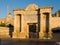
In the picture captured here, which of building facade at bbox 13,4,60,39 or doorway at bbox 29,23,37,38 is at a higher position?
building facade at bbox 13,4,60,39

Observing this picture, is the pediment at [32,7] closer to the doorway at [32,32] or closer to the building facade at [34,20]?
the building facade at [34,20]

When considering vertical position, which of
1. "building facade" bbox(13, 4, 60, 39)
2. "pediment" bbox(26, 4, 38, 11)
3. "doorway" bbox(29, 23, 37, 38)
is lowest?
"doorway" bbox(29, 23, 37, 38)

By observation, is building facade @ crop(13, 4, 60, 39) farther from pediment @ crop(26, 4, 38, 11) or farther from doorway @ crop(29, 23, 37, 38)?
doorway @ crop(29, 23, 37, 38)

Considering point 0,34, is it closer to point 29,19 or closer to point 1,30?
point 1,30

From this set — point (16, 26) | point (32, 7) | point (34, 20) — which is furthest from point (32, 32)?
point (32, 7)

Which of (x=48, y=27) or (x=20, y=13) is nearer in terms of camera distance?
(x=48, y=27)

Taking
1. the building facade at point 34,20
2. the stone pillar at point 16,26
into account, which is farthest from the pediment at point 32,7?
the stone pillar at point 16,26

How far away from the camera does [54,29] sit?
33.2 meters

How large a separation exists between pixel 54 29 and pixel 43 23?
163 inches

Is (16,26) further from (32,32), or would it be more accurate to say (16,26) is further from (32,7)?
(32,32)

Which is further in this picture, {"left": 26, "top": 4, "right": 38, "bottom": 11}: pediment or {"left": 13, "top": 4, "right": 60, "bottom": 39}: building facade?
{"left": 26, "top": 4, "right": 38, "bottom": 11}: pediment

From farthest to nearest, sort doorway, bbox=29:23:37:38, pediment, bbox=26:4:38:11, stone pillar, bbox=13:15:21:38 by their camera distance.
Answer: doorway, bbox=29:23:37:38 < stone pillar, bbox=13:15:21:38 < pediment, bbox=26:4:38:11

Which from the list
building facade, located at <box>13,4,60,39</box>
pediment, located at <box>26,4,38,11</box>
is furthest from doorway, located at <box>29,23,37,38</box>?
pediment, located at <box>26,4,38,11</box>

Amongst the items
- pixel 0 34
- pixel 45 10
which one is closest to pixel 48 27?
pixel 45 10
